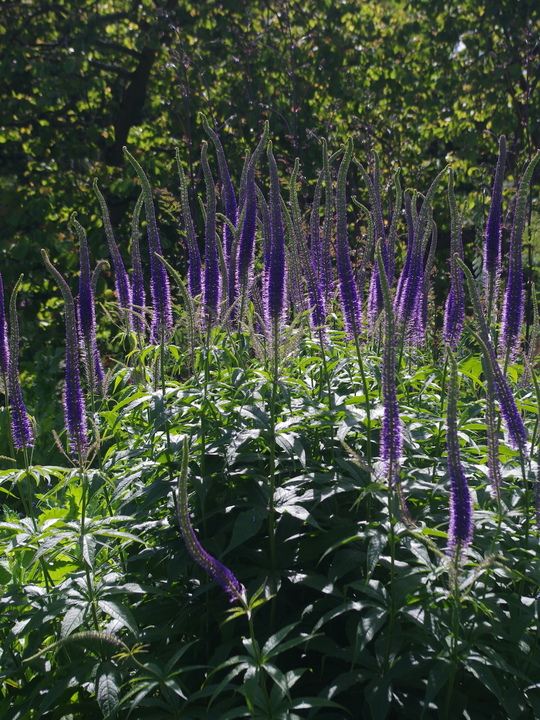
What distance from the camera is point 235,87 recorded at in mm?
15203

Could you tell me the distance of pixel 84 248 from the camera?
3.73 metres

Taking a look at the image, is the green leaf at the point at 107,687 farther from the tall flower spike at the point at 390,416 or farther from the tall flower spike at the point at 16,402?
the tall flower spike at the point at 390,416

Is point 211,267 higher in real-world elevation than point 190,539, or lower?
higher

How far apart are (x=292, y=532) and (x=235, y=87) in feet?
44.3

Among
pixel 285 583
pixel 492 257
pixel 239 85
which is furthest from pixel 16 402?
pixel 239 85

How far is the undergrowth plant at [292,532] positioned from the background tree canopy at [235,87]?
9095mm

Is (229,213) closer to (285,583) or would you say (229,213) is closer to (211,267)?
(211,267)

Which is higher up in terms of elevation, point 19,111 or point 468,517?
point 19,111

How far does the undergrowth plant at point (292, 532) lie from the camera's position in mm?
2688

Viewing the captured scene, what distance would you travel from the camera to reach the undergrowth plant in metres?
2.69

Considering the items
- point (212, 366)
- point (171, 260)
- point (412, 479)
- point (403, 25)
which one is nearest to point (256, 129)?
point (171, 260)

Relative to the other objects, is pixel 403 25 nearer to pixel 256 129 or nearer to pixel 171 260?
pixel 256 129

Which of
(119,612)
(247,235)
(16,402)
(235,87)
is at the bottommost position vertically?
(119,612)

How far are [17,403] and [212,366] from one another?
1.20 m
